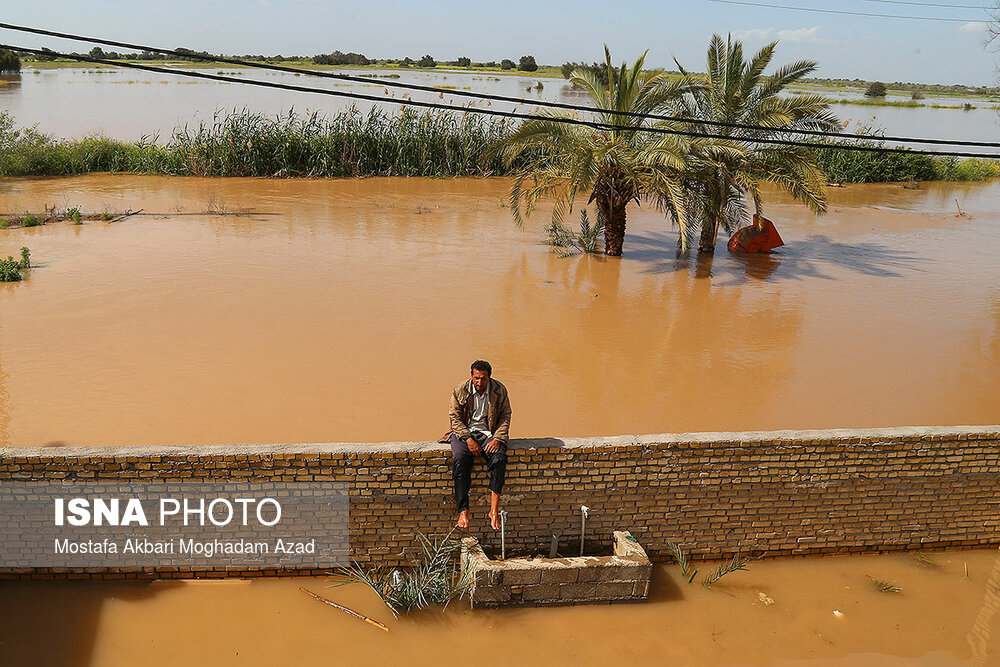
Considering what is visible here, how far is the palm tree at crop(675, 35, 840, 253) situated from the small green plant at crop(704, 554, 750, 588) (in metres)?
9.01

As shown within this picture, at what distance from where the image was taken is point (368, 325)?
11156mm

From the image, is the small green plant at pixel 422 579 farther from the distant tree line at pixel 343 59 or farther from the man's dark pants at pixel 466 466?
the distant tree line at pixel 343 59

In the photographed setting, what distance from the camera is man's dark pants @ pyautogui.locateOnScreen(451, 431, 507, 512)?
592cm

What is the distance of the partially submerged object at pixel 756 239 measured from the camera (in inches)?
656

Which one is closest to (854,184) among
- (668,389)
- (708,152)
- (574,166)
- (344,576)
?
(708,152)

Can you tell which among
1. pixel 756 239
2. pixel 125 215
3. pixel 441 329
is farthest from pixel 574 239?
pixel 125 215

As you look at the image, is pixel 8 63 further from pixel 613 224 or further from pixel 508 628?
pixel 508 628

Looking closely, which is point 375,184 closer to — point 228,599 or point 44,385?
point 44,385

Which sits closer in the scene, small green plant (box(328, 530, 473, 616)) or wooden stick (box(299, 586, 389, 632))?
wooden stick (box(299, 586, 389, 632))

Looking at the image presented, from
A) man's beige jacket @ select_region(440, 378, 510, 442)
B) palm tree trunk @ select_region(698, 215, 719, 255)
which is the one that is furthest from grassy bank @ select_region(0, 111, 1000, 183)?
man's beige jacket @ select_region(440, 378, 510, 442)

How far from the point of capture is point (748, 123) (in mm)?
14516

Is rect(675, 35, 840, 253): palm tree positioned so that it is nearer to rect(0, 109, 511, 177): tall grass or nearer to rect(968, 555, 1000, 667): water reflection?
rect(0, 109, 511, 177): tall grass

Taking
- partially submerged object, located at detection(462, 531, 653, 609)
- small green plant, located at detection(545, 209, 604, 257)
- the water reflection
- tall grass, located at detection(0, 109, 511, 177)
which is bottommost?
the water reflection

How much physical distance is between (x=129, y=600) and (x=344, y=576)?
1.56 metres
